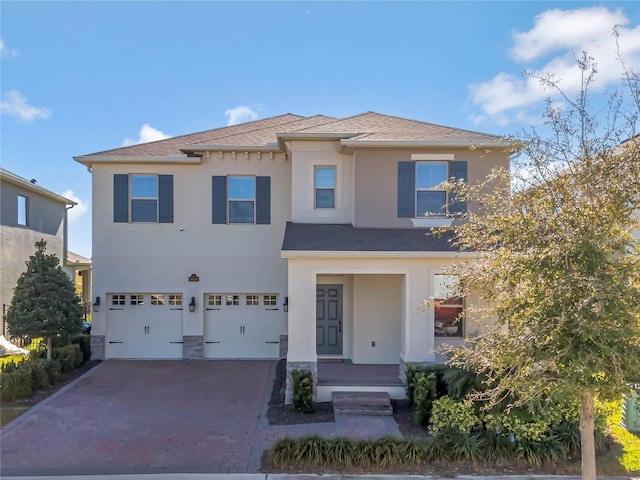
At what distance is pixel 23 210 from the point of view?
1490 centimetres

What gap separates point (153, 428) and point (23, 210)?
516 inches

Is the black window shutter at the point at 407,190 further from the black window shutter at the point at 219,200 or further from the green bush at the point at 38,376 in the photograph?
the green bush at the point at 38,376

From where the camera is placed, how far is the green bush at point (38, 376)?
8758 millimetres

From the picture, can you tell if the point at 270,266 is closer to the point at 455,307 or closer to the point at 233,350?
the point at 233,350

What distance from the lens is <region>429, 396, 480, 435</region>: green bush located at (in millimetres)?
5956

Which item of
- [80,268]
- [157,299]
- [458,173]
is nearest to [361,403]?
[458,173]

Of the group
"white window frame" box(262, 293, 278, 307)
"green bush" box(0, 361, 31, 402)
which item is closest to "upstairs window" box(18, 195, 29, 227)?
"green bush" box(0, 361, 31, 402)

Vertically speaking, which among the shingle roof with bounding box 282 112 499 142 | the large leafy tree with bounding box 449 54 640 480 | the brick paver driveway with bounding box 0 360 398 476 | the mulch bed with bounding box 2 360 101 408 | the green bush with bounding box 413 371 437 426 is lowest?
the mulch bed with bounding box 2 360 101 408

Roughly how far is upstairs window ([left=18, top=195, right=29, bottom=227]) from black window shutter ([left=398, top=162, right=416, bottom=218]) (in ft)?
49.7

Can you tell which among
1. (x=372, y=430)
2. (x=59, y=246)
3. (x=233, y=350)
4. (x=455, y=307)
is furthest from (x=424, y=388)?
(x=59, y=246)

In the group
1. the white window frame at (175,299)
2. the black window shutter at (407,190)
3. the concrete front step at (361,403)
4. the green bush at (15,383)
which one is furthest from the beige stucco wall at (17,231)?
the black window shutter at (407,190)

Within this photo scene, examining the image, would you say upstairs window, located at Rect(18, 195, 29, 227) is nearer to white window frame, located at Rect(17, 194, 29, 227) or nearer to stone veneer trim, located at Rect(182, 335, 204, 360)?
white window frame, located at Rect(17, 194, 29, 227)

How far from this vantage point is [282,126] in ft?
41.9

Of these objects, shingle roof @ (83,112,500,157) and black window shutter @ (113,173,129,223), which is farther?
black window shutter @ (113,173,129,223)
